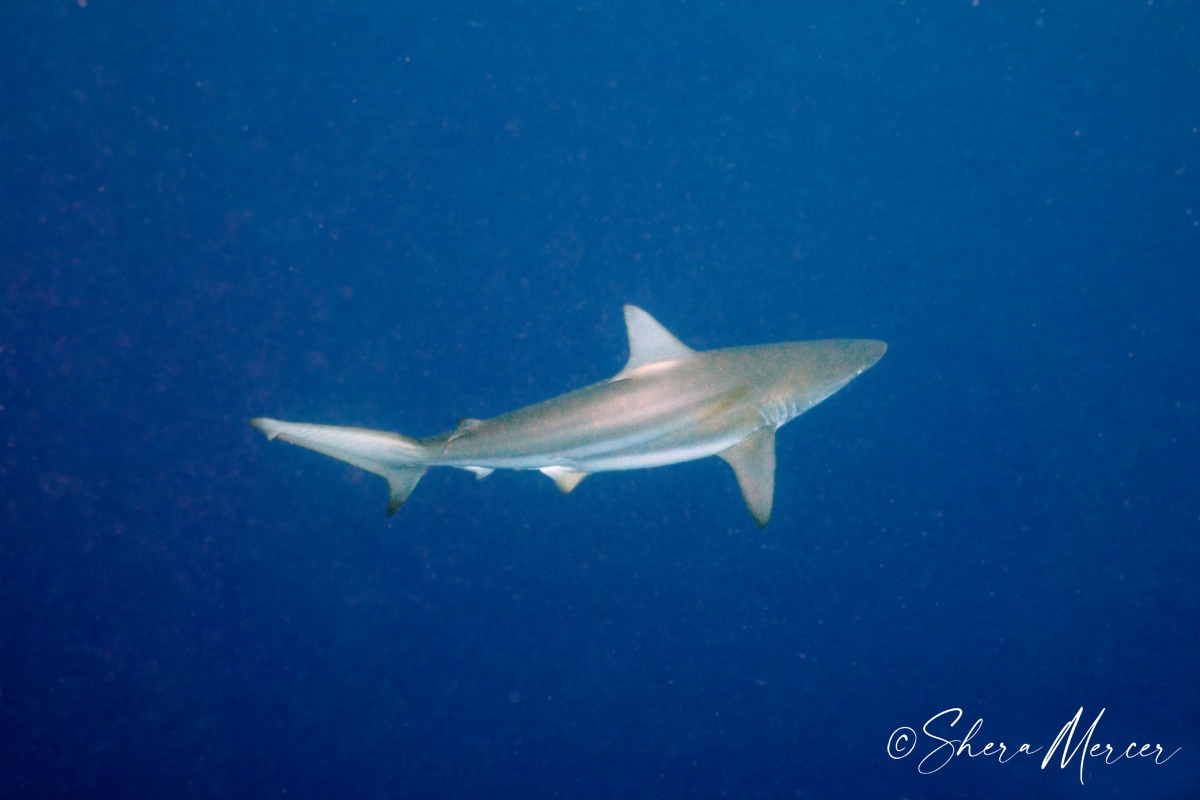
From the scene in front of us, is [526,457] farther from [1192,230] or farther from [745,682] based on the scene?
[1192,230]

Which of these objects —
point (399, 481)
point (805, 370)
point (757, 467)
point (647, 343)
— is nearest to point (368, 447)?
point (399, 481)

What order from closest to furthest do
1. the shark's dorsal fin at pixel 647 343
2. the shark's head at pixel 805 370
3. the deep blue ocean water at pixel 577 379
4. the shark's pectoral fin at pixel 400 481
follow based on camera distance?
the shark's pectoral fin at pixel 400 481 → the shark's dorsal fin at pixel 647 343 → the shark's head at pixel 805 370 → the deep blue ocean water at pixel 577 379

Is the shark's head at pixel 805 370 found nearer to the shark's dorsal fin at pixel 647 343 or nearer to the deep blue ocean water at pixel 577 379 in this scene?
the shark's dorsal fin at pixel 647 343

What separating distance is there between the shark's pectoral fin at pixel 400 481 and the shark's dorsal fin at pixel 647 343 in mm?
1269

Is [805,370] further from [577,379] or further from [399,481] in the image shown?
[399,481]

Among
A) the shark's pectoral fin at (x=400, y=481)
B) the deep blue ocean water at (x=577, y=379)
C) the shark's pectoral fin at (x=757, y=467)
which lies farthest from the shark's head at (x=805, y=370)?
the shark's pectoral fin at (x=400, y=481)

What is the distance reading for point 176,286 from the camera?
4.66 meters

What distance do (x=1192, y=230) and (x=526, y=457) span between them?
17.6ft

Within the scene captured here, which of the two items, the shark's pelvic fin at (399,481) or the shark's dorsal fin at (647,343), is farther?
the shark's dorsal fin at (647,343)

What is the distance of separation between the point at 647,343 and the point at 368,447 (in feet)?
5.38

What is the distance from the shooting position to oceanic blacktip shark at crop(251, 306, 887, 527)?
326 cm

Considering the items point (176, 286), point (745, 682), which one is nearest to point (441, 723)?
point (745, 682)

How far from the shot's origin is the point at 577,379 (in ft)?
15.6

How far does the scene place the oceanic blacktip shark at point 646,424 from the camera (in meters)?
3.26
